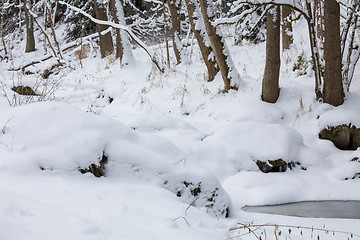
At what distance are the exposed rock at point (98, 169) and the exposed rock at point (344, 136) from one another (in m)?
3.49

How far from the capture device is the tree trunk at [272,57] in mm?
5036

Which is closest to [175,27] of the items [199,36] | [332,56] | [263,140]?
[199,36]

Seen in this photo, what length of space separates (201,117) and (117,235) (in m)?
4.30

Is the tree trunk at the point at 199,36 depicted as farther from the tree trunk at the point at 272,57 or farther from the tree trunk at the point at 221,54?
the tree trunk at the point at 272,57

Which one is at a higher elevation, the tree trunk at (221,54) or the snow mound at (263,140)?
the tree trunk at (221,54)

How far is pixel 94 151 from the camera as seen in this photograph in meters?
2.73

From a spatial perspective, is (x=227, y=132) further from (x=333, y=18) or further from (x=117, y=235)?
(x=117, y=235)

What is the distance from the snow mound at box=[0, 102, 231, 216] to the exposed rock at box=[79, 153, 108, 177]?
0.09ft

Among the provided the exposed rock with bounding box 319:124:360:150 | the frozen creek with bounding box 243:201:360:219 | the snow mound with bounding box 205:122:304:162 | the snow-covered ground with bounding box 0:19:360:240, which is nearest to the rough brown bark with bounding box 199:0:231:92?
the snow-covered ground with bounding box 0:19:360:240

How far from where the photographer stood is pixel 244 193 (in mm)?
3672

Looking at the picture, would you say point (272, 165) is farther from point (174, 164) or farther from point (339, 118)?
point (174, 164)

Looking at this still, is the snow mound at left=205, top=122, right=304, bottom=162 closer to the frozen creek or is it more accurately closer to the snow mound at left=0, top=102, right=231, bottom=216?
the frozen creek

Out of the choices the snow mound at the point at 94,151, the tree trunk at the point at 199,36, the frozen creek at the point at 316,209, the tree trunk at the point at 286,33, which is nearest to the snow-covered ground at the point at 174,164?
the snow mound at the point at 94,151

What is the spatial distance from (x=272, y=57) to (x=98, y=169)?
3696mm
